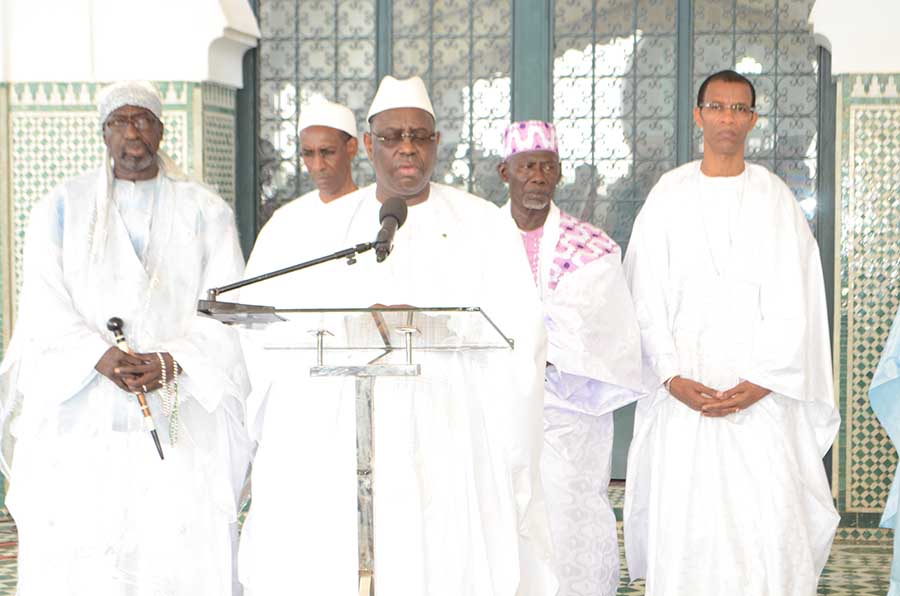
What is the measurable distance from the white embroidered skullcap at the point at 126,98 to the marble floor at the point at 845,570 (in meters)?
2.44

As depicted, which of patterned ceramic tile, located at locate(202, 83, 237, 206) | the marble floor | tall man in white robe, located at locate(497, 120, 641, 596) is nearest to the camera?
tall man in white robe, located at locate(497, 120, 641, 596)

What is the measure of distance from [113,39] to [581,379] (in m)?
3.68

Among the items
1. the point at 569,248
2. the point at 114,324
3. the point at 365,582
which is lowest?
the point at 365,582

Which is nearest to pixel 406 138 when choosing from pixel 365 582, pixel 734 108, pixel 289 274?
pixel 289 274

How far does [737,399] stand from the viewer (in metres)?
5.79

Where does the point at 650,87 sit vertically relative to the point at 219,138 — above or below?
above

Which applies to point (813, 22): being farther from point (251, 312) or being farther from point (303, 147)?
point (251, 312)

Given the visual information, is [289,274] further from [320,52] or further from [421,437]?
[320,52]

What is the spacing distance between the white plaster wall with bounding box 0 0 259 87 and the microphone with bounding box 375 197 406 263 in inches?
181

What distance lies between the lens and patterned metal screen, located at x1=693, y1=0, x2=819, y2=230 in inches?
329

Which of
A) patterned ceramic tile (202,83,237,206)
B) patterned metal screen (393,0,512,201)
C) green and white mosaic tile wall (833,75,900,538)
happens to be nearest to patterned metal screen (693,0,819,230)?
green and white mosaic tile wall (833,75,900,538)

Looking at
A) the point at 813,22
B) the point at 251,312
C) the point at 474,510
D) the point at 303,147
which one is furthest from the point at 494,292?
the point at 813,22

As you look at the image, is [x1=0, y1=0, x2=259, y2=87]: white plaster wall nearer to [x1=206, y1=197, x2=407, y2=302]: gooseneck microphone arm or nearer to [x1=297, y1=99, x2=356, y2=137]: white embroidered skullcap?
[x1=297, y1=99, x2=356, y2=137]: white embroidered skullcap

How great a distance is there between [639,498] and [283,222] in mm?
2032
